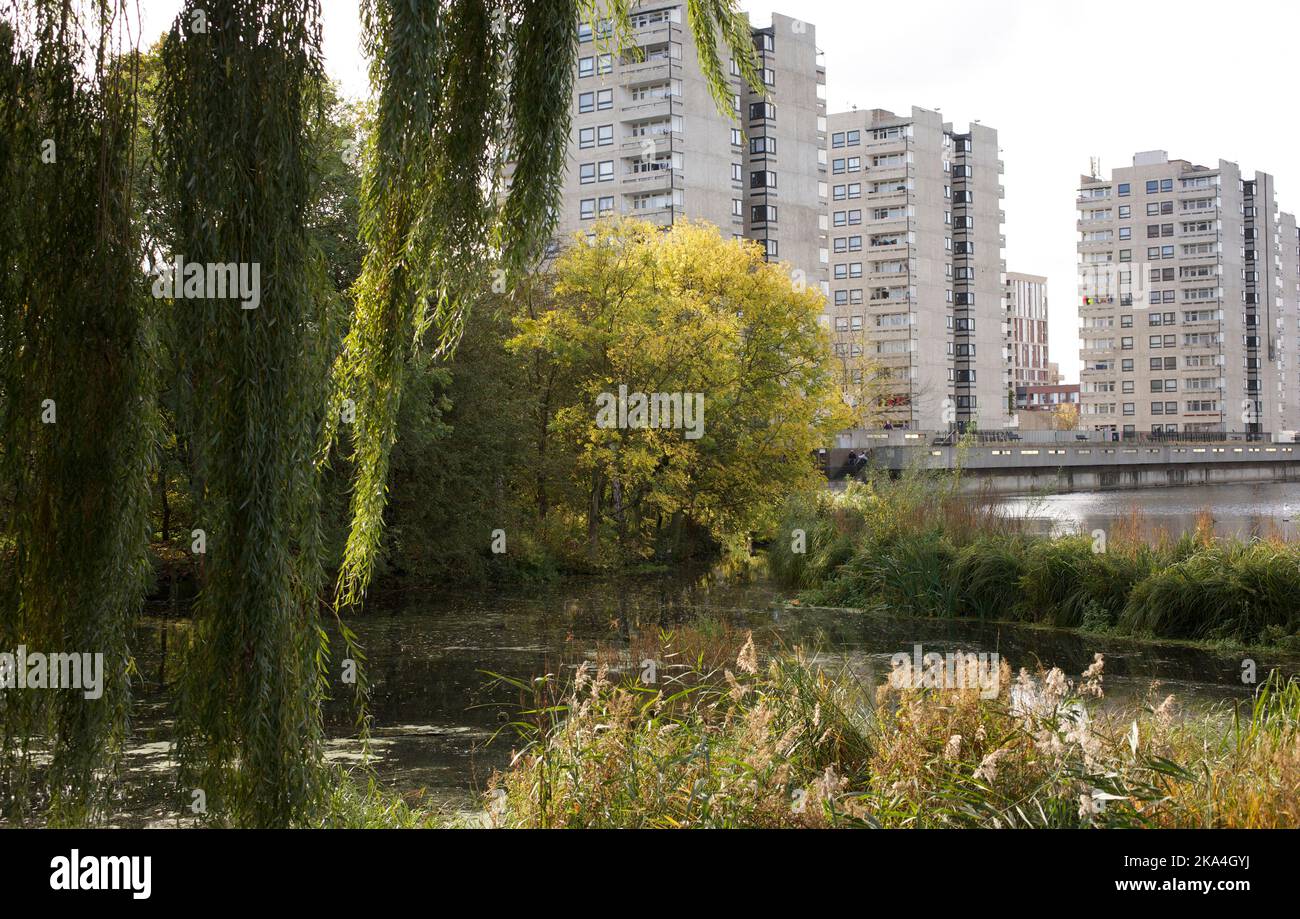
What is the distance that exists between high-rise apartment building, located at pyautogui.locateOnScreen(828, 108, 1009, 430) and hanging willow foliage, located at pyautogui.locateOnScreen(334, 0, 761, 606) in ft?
311

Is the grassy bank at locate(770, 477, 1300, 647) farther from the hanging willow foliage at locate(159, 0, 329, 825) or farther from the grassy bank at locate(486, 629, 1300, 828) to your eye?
the hanging willow foliage at locate(159, 0, 329, 825)

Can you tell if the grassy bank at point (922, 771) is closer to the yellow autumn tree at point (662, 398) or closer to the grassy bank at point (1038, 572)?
the grassy bank at point (1038, 572)

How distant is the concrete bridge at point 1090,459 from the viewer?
212 feet

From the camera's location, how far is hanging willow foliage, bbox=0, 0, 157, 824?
14.0 feet

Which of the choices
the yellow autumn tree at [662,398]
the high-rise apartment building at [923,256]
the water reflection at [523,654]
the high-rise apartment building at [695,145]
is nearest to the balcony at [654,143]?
the high-rise apartment building at [695,145]

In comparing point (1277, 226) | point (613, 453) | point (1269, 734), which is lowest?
point (1269, 734)

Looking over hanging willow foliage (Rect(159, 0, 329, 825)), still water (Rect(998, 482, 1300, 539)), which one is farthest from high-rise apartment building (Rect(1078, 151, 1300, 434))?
hanging willow foliage (Rect(159, 0, 329, 825))

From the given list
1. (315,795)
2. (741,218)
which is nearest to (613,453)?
(315,795)

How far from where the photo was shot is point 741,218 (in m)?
79.0

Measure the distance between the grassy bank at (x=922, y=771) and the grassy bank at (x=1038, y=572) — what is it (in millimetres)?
10283

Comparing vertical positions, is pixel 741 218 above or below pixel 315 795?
above
